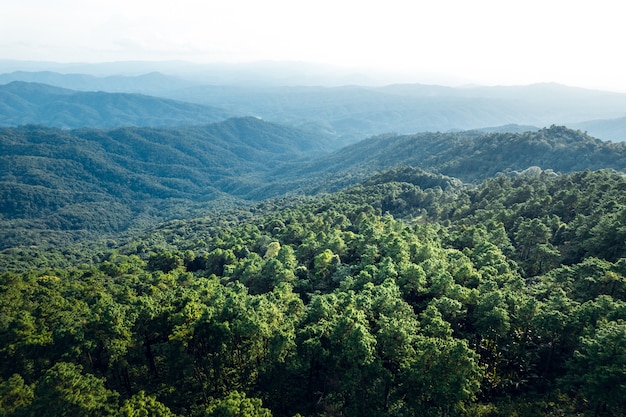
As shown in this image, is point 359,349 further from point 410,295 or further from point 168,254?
point 168,254

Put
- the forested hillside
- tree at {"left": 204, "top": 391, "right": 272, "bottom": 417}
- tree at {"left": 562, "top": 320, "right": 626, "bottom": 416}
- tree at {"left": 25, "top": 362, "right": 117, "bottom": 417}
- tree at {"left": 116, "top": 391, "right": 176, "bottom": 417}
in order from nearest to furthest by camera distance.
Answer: tree at {"left": 204, "top": 391, "right": 272, "bottom": 417} < tree at {"left": 116, "top": 391, "right": 176, "bottom": 417} < tree at {"left": 562, "top": 320, "right": 626, "bottom": 416} < tree at {"left": 25, "top": 362, "right": 117, "bottom": 417} < the forested hillside

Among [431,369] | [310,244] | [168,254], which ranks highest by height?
[431,369]

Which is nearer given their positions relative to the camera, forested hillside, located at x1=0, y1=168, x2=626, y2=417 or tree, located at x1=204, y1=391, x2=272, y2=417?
tree, located at x1=204, y1=391, x2=272, y2=417

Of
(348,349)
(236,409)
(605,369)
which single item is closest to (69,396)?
(236,409)

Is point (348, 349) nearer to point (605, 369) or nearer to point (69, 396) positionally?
point (605, 369)

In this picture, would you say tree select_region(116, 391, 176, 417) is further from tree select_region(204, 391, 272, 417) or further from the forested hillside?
tree select_region(204, 391, 272, 417)

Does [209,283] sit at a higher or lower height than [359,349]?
lower

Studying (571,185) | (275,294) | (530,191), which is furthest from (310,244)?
(571,185)

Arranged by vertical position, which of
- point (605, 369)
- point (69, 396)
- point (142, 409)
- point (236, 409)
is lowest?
point (69, 396)

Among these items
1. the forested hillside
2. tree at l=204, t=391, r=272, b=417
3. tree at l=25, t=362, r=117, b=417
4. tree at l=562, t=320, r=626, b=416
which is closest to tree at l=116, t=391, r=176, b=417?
the forested hillside

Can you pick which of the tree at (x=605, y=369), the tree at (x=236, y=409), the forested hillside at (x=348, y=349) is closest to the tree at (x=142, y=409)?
the forested hillside at (x=348, y=349)

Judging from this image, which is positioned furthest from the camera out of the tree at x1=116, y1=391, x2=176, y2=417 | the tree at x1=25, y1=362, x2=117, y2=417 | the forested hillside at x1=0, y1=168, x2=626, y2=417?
the forested hillside at x1=0, y1=168, x2=626, y2=417
